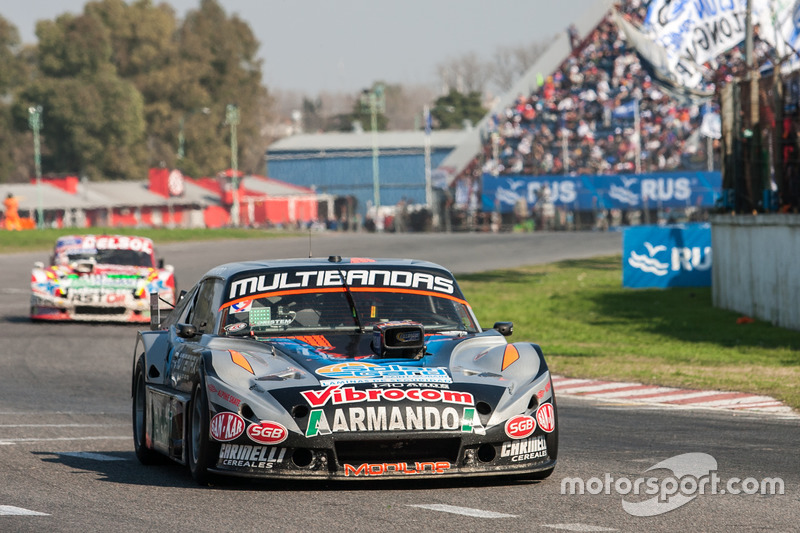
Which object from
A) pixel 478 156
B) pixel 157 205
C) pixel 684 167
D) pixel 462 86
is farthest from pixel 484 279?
pixel 462 86

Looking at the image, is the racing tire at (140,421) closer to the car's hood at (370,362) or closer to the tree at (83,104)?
the car's hood at (370,362)

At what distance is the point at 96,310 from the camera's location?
817 inches

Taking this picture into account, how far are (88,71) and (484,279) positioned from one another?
64467mm

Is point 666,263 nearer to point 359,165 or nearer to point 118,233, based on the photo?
point 118,233

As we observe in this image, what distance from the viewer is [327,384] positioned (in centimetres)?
647

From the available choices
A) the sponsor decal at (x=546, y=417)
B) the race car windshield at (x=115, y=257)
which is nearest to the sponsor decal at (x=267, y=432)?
the sponsor decal at (x=546, y=417)

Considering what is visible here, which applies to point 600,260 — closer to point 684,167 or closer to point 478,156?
point 684,167

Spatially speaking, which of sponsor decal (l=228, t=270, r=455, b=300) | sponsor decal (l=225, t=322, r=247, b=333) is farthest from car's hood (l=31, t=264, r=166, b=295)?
sponsor decal (l=225, t=322, r=247, b=333)

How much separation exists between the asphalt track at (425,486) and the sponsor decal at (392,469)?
0.13 meters

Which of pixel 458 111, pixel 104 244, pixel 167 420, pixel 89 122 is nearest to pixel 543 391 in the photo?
pixel 167 420

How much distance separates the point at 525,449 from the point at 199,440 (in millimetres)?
1722

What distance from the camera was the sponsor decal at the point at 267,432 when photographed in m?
6.33

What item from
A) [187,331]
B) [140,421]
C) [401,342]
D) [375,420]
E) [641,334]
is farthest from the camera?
[641,334]

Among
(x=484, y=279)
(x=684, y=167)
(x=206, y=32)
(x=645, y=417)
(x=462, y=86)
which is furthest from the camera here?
(x=462, y=86)
